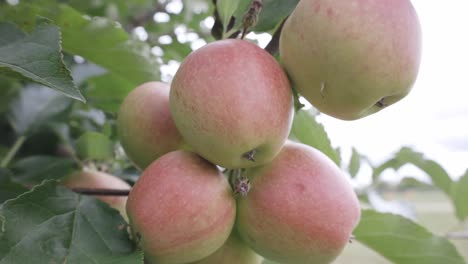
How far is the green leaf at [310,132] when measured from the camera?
3.13 ft

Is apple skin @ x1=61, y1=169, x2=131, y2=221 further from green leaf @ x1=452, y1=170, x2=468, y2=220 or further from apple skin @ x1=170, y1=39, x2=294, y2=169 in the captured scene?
green leaf @ x1=452, y1=170, x2=468, y2=220

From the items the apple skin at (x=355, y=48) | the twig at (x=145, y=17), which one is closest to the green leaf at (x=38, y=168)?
the apple skin at (x=355, y=48)

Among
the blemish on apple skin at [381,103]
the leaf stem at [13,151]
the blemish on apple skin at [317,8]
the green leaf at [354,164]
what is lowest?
the green leaf at [354,164]

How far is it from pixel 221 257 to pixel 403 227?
0.45 m

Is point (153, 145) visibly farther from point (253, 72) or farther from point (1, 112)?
point (1, 112)

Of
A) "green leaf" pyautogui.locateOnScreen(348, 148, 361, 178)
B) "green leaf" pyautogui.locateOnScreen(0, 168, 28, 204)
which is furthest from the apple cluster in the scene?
"green leaf" pyautogui.locateOnScreen(348, 148, 361, 178)

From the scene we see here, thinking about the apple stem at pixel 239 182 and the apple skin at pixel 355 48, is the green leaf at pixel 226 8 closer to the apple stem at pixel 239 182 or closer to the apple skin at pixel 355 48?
the apple skin at pixel 355 48

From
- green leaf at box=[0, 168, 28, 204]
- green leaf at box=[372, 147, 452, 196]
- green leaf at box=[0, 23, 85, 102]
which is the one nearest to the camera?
green leaf at box=[0, 23, 85, 102]

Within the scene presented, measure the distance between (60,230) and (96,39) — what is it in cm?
45

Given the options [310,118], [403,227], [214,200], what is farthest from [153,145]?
[403,227]

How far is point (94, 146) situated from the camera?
1.21 m

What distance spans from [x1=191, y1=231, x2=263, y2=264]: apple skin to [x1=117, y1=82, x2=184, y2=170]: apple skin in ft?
0.62

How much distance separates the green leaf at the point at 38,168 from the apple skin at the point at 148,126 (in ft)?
1.12

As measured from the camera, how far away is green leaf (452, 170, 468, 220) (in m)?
1.42
